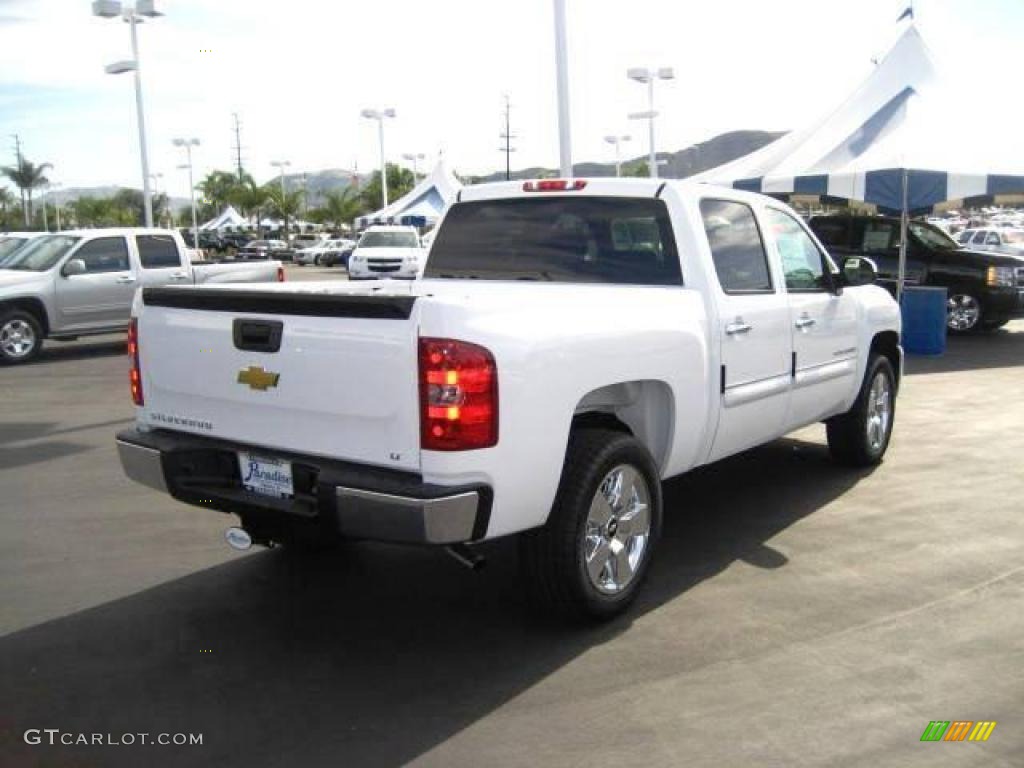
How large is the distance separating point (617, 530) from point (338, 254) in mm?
45083

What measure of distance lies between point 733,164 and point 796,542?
13039 mm

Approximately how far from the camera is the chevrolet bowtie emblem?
3756 millimetres

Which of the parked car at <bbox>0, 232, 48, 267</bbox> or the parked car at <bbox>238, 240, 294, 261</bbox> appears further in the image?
the parked car at <bbox>238, 240, 294, 261</bbox>

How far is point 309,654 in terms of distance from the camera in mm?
3912

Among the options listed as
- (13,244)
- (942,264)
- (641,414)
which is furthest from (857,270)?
(13,244)

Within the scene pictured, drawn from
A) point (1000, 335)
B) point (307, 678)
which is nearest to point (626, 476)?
point (307, 678)

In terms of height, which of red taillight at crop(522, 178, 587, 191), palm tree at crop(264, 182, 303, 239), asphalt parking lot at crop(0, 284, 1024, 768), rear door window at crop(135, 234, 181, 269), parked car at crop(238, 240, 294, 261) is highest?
palm tree at crop(264, 182, 303, 239)

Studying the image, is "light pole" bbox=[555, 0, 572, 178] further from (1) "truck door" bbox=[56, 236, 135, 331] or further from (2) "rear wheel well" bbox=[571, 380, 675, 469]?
(2) "rear wheel well" bbox=[571, 380, 675, 469]

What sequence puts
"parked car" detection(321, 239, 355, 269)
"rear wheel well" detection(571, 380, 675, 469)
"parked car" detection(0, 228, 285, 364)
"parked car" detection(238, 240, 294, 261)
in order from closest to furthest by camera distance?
"rear wheel well" detection(571, 380, 675, 469) < "parked car" detection(0, 228, 285, 364) < "parked car" detection(321, 239, 355, 269) < "parked car" detection(238, 240, 294, 261)

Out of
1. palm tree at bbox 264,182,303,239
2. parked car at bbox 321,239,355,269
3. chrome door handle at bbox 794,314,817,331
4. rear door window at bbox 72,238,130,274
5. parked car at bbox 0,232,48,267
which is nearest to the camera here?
chrome door handle at bbox 794,314,817,331

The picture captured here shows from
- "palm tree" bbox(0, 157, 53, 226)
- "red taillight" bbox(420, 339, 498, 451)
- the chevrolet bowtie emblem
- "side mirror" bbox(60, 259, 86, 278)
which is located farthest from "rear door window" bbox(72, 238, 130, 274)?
"palm tree" bbox(0, 157, 53, 226)

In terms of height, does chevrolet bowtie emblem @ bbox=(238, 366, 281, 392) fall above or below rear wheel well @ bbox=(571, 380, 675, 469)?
above

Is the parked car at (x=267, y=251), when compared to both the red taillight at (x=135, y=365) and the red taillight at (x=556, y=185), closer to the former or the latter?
the red taillight at (x=556, y=185)

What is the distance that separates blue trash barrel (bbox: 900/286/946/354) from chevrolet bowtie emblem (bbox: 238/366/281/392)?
1183 centimetres
